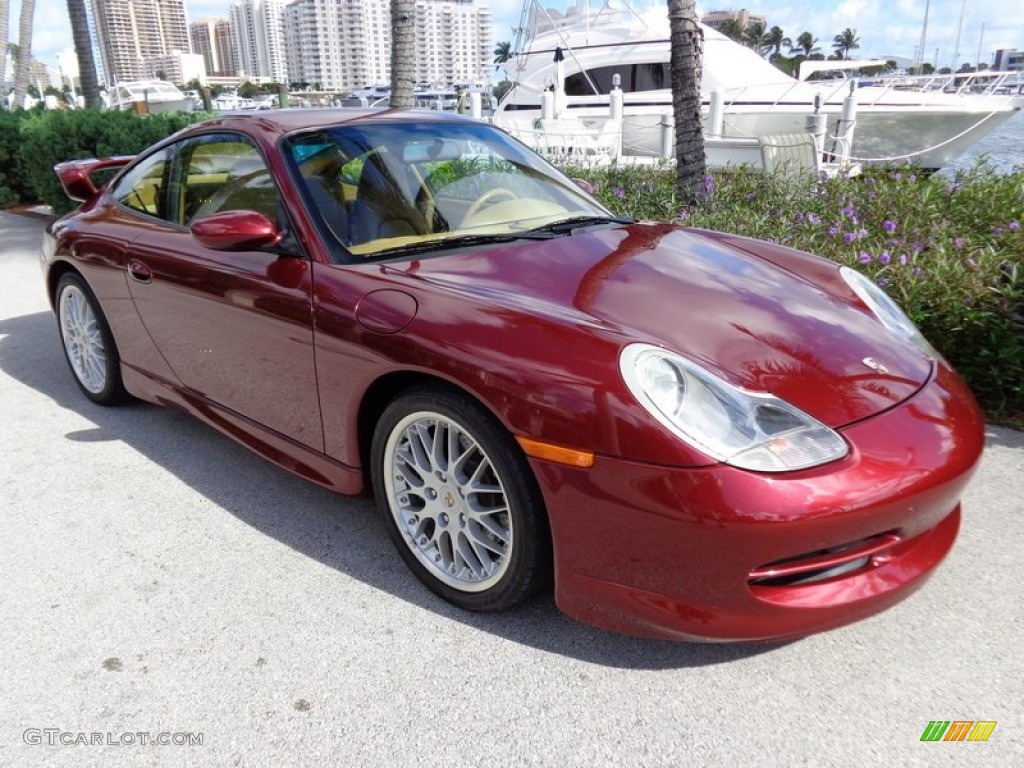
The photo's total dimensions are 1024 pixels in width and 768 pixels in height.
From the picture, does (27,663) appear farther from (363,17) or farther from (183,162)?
(363,17)

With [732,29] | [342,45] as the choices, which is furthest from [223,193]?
[342,45]

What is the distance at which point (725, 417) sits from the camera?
2.00 metres

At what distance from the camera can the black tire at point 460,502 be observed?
2.19 meters

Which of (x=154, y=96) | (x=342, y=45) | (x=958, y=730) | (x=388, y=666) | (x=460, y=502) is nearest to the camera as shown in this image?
(x=958, y=730)

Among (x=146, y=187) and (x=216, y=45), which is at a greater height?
(x=216, y=45)

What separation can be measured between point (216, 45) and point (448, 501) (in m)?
161

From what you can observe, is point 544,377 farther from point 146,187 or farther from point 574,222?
point 146,187

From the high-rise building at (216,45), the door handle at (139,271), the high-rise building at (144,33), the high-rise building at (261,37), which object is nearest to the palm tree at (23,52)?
the door handle at (139,271)

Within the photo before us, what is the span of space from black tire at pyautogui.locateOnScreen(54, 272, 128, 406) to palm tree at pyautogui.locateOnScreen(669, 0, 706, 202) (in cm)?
447

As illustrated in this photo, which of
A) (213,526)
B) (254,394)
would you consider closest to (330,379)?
(254,394)

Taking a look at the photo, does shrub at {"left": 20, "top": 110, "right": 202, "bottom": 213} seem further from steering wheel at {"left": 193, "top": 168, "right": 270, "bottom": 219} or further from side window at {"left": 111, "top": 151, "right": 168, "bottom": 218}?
steering wheel at {"left": 193, "top": 168, "right": 270, "bottom": 219}

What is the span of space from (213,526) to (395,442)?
1029 mm

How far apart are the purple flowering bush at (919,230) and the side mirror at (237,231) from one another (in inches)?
123

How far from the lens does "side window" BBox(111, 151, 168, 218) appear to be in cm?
375
